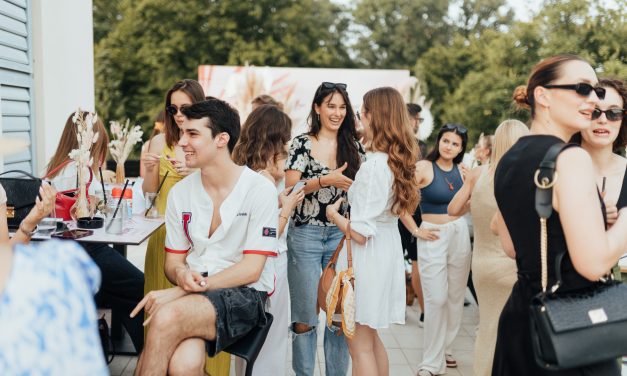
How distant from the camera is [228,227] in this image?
2.87 meters

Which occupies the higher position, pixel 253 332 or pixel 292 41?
Answer: pixel 292 41

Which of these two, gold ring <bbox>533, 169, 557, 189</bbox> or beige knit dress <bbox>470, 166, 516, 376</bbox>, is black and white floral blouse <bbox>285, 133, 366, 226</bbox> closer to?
beige knit dress <bbox>470, 166, 516, 376</bbox>

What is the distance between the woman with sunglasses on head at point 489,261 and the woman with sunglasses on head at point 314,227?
79 cm

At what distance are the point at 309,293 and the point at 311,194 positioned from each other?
60cm

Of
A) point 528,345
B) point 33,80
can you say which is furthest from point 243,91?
point 528,345

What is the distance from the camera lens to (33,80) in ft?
17.9

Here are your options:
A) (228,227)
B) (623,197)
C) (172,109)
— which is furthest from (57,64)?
(623,197)

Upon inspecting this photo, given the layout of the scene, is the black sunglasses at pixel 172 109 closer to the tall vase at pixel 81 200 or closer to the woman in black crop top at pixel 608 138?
the tall vase at pixel 81 200

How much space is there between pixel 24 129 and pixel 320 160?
298cm

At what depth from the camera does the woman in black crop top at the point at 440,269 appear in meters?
4.29

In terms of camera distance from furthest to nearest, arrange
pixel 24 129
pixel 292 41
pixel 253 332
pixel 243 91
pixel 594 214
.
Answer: pixel 292 41 < pixel 243 91 < pixel 24 129 < pixel 253 332 < pixel 594 214

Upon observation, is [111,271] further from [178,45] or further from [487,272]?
[178,45]

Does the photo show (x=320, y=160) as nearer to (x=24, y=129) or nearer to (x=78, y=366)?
(x=78, y=366)

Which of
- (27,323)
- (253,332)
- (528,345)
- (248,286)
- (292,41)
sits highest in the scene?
(292,41)
